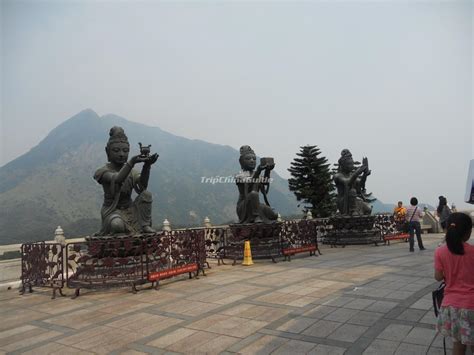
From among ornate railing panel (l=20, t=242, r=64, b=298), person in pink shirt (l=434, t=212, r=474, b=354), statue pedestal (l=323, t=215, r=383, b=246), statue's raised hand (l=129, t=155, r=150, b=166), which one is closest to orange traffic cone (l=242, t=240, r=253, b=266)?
statue's raised hand (l=129, t=155, r=150, b=166)

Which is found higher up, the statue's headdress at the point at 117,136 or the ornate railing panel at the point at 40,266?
the statue's headdress at the point at 117,136

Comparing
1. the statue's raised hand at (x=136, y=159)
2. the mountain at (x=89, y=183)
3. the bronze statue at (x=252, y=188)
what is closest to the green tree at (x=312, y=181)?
the mountain at (x=89, y=183)

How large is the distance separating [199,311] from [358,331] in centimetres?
246

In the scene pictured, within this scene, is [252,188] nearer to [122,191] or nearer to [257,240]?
[257,240]

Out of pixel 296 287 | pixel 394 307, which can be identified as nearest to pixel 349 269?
pixel 296 287

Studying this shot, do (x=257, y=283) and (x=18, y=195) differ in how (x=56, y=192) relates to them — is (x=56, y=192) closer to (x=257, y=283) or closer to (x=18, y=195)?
(x=18, y=195)

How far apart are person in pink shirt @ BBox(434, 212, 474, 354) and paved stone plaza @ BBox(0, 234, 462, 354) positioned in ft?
3.61

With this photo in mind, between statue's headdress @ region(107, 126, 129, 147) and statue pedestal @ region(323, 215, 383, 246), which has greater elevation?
statue's headdress @ region(107, 126, 129, 147)

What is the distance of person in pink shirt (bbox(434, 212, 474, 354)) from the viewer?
3.02 meters

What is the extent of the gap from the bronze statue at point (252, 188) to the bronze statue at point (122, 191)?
3701mm

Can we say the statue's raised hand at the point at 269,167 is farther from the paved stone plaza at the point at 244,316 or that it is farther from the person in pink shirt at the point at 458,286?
the person in pink shirt at the point at 458,286

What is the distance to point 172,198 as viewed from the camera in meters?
63.9

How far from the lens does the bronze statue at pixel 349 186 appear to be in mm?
15727

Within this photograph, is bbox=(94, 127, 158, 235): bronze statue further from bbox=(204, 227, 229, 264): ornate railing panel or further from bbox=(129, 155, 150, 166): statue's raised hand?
bbox=(204, 227, 229, 264): ornate railing panel
